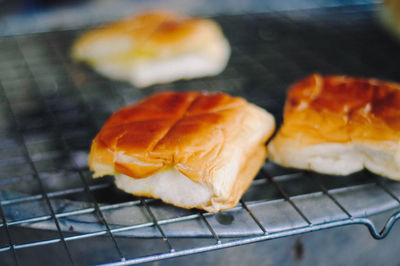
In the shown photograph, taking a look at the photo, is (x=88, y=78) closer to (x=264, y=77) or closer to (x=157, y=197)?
(x=264, y=77)

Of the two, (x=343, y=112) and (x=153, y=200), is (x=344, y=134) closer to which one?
(x=343, y=112)

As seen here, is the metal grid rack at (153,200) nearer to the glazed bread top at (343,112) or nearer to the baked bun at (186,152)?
the baked bun at (186,152)

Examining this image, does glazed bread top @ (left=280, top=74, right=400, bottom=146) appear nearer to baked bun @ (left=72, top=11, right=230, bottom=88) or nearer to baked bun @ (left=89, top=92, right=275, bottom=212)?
baked bun @ (left=89, top=92, right=275, bottom=212)

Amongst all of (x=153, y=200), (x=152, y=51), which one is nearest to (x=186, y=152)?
(x=153, y=200)

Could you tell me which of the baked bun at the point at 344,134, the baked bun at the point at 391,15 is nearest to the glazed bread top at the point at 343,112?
the baked bun at the point at 344,134

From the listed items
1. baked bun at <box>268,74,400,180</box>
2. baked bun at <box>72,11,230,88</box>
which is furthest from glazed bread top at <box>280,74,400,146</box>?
baked bun at <box>72,11,230,88</box>
